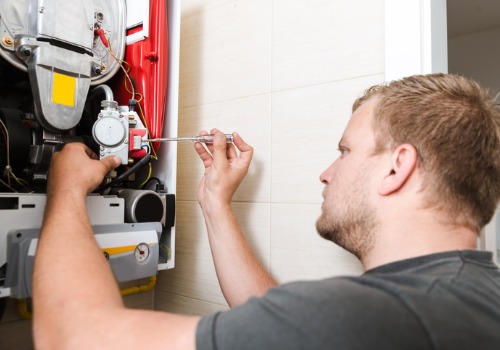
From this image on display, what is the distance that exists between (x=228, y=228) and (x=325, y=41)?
2.05 ft

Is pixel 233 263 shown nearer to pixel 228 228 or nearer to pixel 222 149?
pixel 228 228

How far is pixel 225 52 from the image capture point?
53.1 inches

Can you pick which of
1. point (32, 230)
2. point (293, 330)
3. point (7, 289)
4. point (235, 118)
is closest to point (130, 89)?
point (235, 118)

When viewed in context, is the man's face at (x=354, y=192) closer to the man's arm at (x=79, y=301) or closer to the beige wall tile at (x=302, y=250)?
the beige wall tile at (x=302, y=250)

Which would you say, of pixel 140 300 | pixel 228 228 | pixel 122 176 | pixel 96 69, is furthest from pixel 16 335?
pixel 96 69

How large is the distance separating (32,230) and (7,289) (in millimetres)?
126

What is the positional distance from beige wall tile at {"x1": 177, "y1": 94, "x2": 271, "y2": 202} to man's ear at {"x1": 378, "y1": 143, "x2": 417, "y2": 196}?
0.53 metres

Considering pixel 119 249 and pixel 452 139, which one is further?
pixel 119 249

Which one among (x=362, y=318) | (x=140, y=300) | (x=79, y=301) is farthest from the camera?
(x=140, y=300)

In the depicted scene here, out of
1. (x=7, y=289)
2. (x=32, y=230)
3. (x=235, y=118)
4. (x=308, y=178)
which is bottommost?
(x=7, y=289)

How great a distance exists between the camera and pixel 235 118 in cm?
130

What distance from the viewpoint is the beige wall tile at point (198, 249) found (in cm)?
121

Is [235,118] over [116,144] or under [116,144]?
over

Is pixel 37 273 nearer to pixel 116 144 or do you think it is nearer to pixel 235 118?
pixel 116 144
